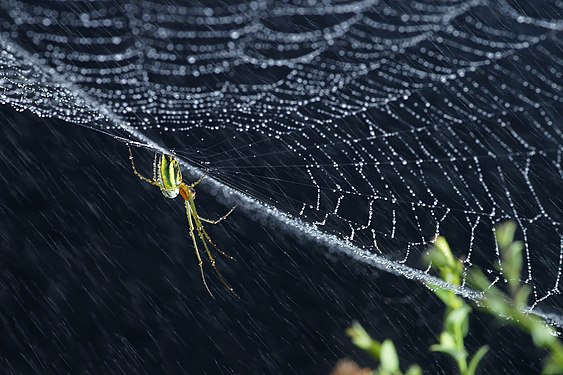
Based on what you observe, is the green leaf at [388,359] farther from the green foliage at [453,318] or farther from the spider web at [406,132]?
the spider web at [406,132]

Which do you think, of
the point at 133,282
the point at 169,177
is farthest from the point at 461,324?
the point at 133,282

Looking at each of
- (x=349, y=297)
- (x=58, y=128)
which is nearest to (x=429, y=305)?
(x=349, y=297)

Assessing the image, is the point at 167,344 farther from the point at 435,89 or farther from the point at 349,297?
the point at 435,89

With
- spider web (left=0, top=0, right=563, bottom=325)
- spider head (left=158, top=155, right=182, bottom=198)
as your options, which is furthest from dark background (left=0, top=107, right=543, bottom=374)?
spider head (left=158, top=155, right=182, bottom=198)

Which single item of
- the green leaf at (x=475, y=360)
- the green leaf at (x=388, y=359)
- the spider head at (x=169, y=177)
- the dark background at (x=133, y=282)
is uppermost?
the spider head at (x=169, y=177)

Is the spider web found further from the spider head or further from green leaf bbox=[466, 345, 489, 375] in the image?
green leaf bbox=[466, 345, 489, 375]

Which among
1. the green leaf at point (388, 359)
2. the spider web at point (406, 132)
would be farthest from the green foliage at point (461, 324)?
the spider web at point (406, 132)

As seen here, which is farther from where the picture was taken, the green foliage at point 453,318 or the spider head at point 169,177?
the spider head at point 169,177

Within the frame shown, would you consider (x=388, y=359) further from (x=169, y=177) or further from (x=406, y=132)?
(x=406, y=132)
